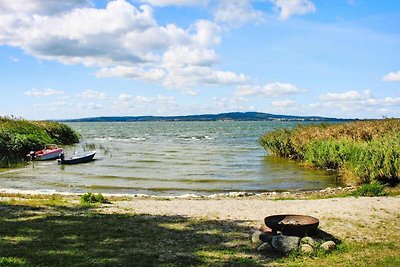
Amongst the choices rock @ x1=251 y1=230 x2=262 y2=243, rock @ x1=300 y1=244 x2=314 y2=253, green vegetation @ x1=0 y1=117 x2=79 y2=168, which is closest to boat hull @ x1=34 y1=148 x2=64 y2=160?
green vegetation @ x1=0 y1=117 x2=79 y2=168

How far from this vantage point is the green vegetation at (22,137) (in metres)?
41.5

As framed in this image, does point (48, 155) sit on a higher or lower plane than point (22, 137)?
lower

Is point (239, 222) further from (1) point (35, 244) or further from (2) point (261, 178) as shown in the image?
(2) point (261, 178)

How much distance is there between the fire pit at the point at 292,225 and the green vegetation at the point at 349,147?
11830 mm

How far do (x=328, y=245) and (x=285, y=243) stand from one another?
3.79 feet

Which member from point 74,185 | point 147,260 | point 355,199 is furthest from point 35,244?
point 74,185

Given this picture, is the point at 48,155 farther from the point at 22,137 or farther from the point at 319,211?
the point at 319,211

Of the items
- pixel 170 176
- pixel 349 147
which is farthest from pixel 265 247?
pixel 170 176

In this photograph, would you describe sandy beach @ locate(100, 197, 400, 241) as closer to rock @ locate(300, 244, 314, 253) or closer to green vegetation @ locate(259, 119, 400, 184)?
rock @ locate(300, 244, 314, 253)

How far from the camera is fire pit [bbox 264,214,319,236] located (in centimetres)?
1150

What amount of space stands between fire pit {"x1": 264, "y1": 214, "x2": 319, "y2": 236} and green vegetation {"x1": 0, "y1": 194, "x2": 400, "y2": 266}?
797 mm

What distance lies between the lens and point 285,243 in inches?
428

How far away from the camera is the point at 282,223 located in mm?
11750

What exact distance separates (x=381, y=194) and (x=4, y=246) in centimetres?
1569
